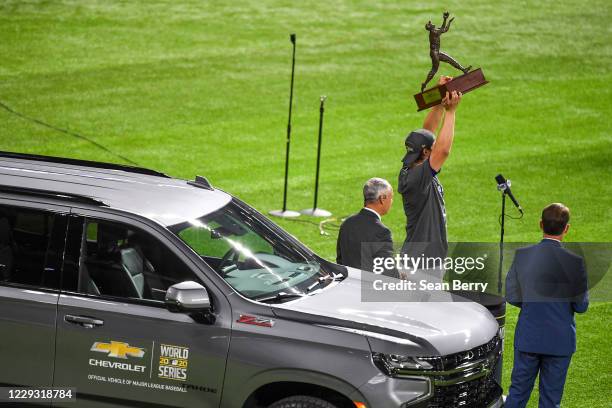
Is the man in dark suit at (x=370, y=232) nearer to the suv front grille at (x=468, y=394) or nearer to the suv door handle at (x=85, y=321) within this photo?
the suv front grille at (x=468, y=394)

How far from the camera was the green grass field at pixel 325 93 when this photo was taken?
18.3 m

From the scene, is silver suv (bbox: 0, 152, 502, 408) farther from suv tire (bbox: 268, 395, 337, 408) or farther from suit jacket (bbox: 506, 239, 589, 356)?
suit jacket (bbox: 506, 239, 589, 356)

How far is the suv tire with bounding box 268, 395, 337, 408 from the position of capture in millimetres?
7176

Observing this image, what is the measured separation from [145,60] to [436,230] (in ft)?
57.4

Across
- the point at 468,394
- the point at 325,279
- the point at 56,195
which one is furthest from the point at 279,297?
the point at 56,195

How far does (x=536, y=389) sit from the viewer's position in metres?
10.1

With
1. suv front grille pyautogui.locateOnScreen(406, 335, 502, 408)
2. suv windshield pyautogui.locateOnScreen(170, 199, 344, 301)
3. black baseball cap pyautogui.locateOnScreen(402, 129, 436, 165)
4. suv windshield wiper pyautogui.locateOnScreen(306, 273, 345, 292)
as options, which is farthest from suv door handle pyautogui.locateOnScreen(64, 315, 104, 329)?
black baseball cap pyautogui.locateOnScreen(402, 129, 436, 165)

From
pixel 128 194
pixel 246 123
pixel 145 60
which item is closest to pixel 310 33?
pixel 145 60

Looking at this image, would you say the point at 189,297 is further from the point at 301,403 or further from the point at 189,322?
the point at 301,403

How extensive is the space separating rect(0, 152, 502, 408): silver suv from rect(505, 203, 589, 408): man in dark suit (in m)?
0.26

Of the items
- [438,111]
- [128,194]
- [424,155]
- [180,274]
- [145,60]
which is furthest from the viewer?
[145,60]

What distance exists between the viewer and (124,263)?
7719mm

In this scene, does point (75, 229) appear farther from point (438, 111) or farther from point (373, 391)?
point (438, 111)

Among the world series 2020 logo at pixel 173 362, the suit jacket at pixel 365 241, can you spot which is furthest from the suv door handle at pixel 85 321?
the suit jacket at pixel 365 241
